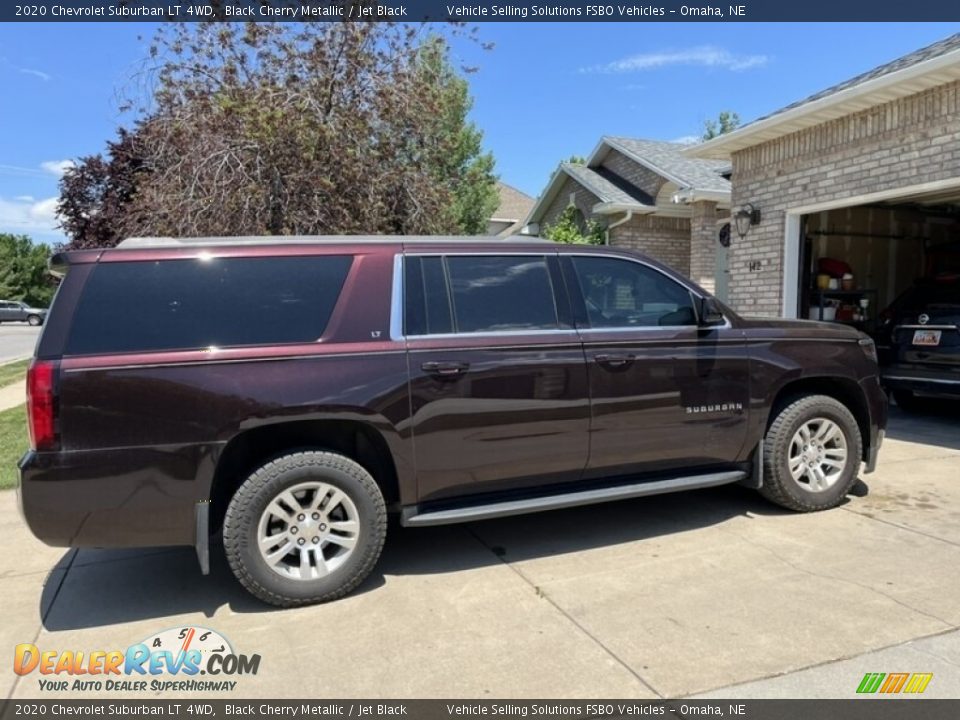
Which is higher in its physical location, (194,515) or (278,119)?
(278,119)

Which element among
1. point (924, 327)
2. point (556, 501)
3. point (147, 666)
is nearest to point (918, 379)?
point (924, 327)

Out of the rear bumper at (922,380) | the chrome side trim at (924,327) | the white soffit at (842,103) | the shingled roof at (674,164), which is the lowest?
the rear bumper at (922,380)

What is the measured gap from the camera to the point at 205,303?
137 inches

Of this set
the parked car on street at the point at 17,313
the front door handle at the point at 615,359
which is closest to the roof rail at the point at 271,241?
the front door handle at the point at 615,359

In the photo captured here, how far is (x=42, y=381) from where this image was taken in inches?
124

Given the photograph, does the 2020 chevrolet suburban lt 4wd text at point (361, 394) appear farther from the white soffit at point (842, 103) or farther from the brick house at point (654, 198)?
the brick house at point (654, 198)

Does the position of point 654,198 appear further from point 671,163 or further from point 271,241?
point 271,241

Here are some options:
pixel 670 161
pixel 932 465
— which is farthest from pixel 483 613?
pixel 670 161

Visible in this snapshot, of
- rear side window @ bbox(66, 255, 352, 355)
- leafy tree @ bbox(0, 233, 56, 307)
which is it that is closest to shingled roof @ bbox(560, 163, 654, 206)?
rear side window @ bbox(66, 255, 352, 355)

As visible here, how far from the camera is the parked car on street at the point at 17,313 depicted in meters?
43.5

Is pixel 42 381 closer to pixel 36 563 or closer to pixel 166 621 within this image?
pixel 166 621

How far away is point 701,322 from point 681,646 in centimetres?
212

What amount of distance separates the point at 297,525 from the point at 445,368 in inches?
44.5

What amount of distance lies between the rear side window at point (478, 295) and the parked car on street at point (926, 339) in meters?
5.64
